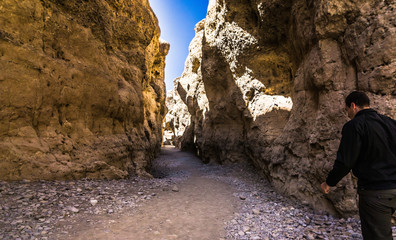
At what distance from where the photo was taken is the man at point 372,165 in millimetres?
2576

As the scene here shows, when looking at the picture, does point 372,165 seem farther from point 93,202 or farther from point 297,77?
point 93,202

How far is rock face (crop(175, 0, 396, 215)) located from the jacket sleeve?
249cm

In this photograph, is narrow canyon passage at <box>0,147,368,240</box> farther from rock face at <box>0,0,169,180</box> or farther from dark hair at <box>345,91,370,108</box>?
dark hair at <box>345,91,370,108</box>

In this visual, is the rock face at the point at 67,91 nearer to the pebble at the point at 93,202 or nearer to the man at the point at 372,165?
the pebble at the point at 93,202

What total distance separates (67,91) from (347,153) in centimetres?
912

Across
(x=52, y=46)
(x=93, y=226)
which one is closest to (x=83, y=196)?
(x=93, y=226)

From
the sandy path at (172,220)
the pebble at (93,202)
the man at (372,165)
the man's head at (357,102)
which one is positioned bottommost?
the sandy path at (172,220)

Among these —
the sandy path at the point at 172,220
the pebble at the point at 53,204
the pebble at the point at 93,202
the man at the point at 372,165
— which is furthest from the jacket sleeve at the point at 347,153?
the pebble at the point at 93,202

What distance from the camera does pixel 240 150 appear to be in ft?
43.3

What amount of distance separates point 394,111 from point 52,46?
1130cm

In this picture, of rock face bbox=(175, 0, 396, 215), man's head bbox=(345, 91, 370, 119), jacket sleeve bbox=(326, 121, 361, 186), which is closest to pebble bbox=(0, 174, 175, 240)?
jacket sleeve bbox=(326, 121, 361, 186)

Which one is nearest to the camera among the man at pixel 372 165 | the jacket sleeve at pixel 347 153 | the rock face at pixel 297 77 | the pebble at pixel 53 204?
the man at pixel 372 165

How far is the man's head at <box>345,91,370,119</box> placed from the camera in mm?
3096

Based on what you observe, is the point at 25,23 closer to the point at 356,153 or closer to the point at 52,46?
the point at 52,46
